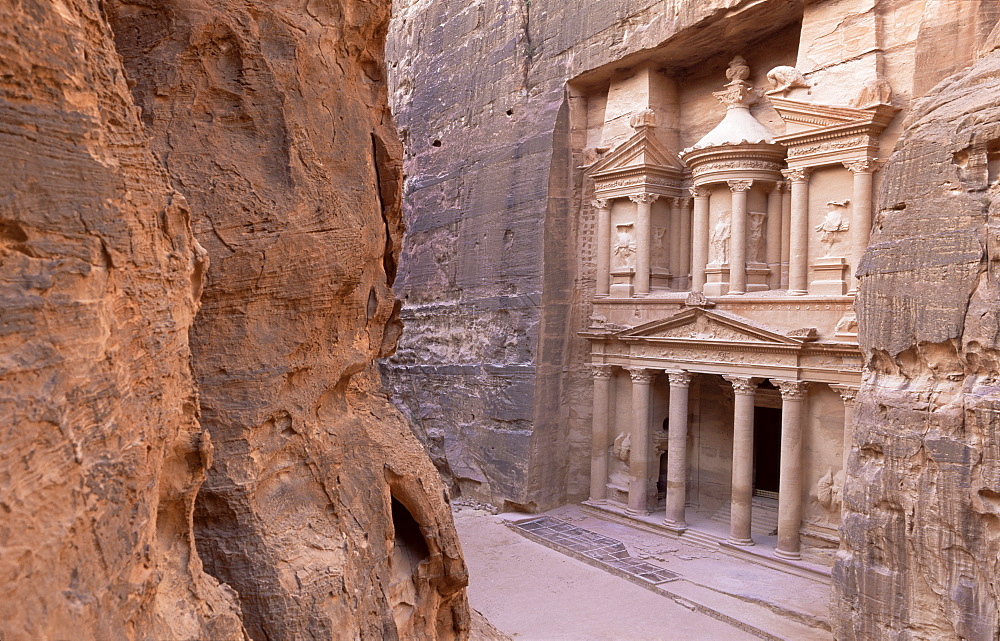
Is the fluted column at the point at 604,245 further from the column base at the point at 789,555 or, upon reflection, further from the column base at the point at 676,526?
the column base at the point at 789,555

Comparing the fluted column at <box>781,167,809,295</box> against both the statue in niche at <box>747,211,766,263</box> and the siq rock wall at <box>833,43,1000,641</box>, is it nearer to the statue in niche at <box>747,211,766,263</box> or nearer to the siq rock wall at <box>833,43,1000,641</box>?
the statue in niche at <box>747,211,766,263</box>

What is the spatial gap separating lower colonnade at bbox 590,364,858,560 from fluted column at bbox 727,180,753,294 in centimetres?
202

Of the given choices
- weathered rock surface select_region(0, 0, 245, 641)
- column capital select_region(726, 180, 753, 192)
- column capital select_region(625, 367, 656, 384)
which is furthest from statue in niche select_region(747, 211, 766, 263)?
weathered rock surface select_region(0, 0, 245, 641)

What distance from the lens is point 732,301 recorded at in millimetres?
15398

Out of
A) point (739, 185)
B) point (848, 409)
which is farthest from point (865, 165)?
point (848, 409)

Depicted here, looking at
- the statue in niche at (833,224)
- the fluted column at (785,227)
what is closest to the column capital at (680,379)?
the fluted column at (785,227)

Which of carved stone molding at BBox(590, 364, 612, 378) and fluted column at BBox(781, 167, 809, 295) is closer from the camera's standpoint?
fluted column at BBox(781, 167, 809, 295)

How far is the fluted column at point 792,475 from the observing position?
14.1 metres

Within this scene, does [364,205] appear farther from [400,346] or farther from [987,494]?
[400,346]

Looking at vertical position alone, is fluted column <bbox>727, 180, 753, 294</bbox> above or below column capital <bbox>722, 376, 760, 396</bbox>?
above

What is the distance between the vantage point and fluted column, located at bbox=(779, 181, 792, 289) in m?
15.6

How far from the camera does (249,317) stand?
443cm

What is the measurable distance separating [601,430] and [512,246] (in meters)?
5.19

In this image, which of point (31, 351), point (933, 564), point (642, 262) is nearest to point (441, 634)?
point (31, 351)
